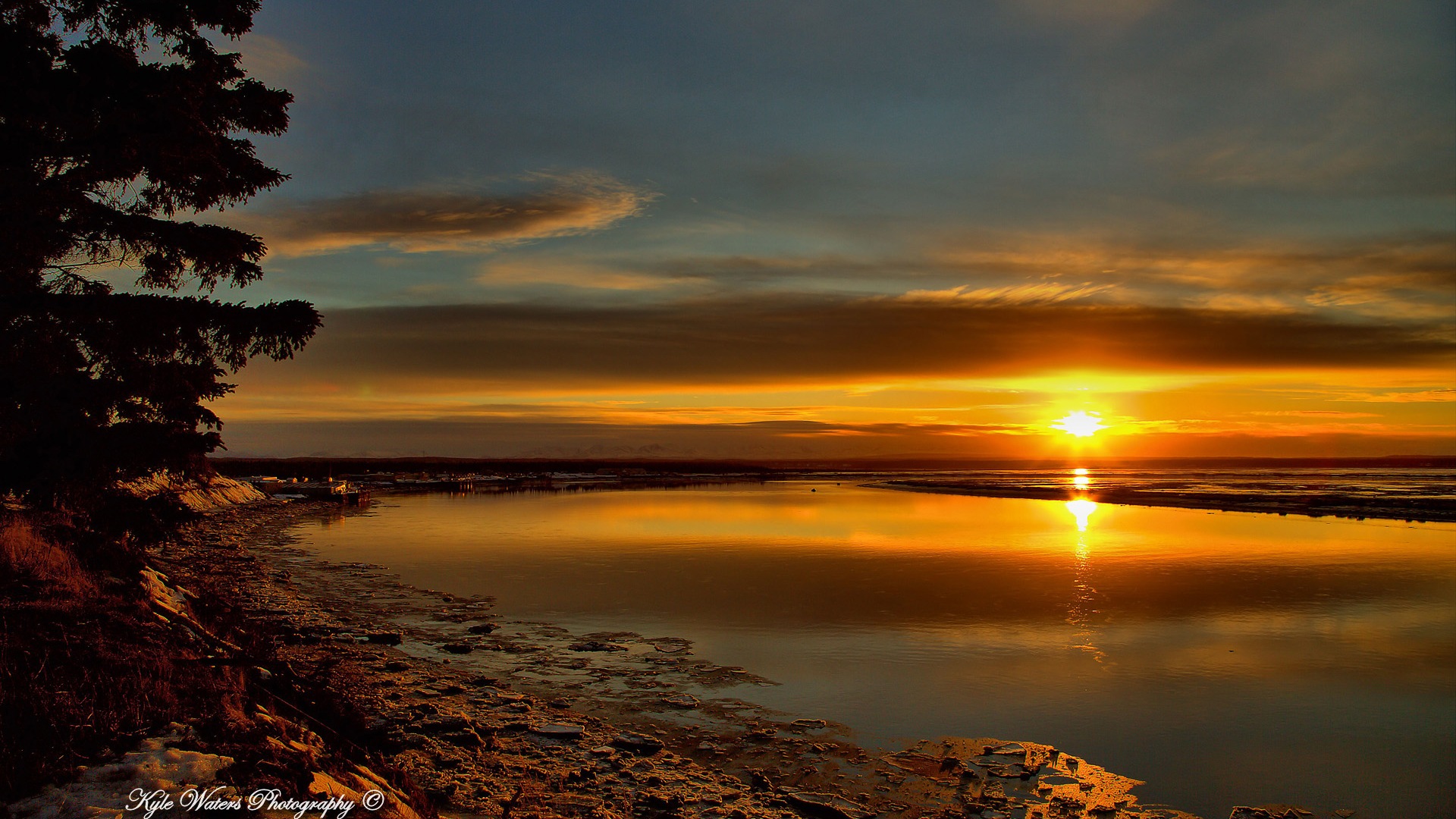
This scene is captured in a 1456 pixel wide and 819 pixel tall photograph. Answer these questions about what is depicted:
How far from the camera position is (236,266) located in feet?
37.5

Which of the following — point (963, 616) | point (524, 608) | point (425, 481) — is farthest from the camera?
point (425, 481)

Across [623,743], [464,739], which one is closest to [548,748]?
[623,743]

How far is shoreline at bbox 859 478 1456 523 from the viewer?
40.5 m

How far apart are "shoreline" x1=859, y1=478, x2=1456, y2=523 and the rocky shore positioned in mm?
40627

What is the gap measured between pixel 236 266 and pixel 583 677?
7.68m

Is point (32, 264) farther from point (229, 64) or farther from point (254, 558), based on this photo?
point (254, 558)

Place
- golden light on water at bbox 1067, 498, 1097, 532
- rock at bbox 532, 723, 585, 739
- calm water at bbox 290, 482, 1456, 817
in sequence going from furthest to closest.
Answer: golden light on water at bbox 1067, 498, 1097, 532
rock at bbox 532, 723, 585, 739
calm water at bbox 290, 482, 1456, 817

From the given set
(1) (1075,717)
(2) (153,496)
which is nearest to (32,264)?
(2) (153,496)

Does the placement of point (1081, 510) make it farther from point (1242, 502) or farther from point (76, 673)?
point (76, 673)

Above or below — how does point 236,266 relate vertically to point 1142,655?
above

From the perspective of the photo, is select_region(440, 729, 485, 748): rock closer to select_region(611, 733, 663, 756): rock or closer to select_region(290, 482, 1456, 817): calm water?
select_region(611, 733, 663, 756): rock

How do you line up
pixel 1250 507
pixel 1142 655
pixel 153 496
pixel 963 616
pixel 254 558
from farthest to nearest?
pixel 1250 507, pixel 254 558, pixel 963 616, pixel 1142 655, pixel 153 496

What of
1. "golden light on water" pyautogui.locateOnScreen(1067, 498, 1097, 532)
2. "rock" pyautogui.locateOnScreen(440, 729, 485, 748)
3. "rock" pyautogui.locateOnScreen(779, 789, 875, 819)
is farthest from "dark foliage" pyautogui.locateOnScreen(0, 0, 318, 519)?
"golden light on water" pyautogui.locateOnScreen(1067, 498, 1097, 532)

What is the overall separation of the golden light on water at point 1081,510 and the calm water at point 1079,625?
172 cm
